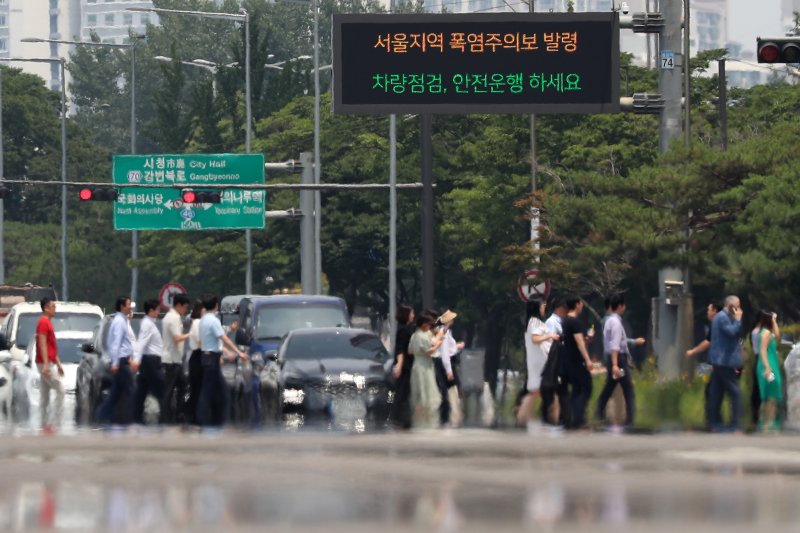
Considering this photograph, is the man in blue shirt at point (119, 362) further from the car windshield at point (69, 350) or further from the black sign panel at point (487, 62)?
the black sign panel at point (487, 62)

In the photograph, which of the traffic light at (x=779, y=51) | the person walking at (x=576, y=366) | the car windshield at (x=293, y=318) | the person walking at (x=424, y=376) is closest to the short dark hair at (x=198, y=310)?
the person walking at (x=424, y=376)

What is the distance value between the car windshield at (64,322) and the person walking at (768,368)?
13507mm

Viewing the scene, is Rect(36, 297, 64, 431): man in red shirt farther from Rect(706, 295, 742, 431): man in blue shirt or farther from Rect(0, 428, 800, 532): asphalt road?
Rect(706, 295, 742, 431): man in blue shirt

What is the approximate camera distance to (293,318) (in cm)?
3055

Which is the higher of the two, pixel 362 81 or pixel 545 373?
pixel 362 81

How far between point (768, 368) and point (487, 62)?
11772 millimetres

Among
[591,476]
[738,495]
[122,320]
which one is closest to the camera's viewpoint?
[738,495]

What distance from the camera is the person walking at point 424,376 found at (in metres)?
24.2

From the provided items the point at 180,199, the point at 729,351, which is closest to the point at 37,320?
the point at 729,351

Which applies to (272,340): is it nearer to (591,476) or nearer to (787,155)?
(787,155)

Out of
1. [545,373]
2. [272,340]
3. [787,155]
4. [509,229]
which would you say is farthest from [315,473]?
[509,229]

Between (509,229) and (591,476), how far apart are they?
3971 centimetres

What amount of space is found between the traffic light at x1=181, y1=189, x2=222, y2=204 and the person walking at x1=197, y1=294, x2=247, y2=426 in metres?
24.5

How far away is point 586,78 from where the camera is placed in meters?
33.8
